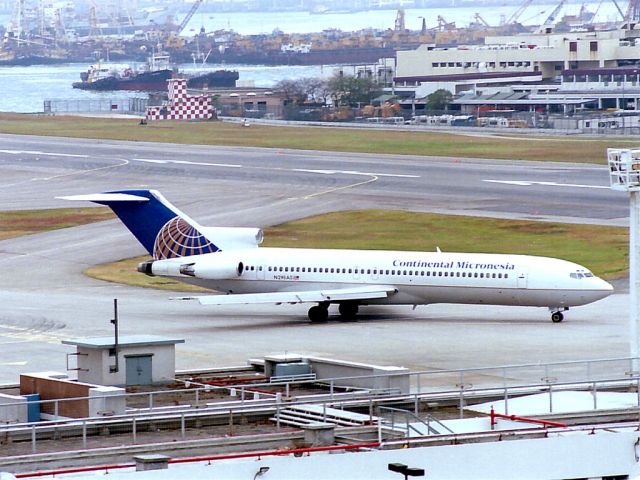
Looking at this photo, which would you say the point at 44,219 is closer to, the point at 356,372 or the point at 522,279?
the point at 522,279

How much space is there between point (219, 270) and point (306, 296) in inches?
167

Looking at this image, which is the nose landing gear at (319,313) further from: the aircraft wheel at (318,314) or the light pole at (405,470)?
the light pole at (405,470)

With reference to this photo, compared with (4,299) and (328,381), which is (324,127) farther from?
(328,381)

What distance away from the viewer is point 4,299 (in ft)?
233

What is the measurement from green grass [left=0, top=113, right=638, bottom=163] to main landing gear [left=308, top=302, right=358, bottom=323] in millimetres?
67684

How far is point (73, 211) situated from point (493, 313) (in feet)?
153

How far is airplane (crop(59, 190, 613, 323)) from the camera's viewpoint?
201 feet

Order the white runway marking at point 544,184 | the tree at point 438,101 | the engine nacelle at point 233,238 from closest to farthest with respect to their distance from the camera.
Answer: the engine nacelle at point 233,238, the white runway marking at point 544,184, the tree at point 438,101

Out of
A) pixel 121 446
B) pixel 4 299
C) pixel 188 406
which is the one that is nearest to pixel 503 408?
pixel 188 406

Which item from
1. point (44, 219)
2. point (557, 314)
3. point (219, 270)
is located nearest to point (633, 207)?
point (557, 314)

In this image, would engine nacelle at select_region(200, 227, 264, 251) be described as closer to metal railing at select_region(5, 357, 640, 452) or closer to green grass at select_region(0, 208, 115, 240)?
metal railing at select_region(5, 357, 640, 452)

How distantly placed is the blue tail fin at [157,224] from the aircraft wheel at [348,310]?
6284mm

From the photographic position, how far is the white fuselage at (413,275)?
61.3m

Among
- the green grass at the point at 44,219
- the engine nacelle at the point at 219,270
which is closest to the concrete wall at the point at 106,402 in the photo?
the engine nacelle at the point at 219,270
